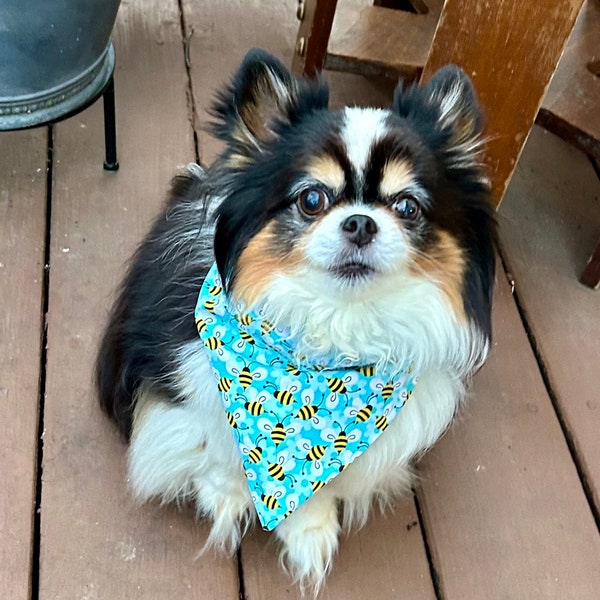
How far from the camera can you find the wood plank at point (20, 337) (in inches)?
55.3

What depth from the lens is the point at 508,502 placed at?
5.10 feet

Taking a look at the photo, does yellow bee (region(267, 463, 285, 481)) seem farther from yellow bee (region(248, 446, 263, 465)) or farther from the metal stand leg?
the metal stand leg

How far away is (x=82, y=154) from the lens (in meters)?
2.03

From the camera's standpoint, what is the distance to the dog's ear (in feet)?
3.87

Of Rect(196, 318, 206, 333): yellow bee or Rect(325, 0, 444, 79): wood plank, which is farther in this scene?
Rect(325, 0, 444, 79): wood plank

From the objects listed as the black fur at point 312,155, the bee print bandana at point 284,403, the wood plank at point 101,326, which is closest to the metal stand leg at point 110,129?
the wood plank at point 101,326

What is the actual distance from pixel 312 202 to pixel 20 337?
2.71 ft

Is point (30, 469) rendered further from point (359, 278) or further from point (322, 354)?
point (359, 278)

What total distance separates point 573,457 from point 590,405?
0.14m

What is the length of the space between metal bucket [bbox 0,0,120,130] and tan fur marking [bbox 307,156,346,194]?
28.0 inches

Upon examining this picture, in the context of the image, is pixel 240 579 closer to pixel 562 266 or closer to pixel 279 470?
pixel 279 470

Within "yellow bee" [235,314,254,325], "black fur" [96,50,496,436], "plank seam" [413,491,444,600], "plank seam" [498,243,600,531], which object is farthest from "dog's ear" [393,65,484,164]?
"plank seam" [413,491,444,600]

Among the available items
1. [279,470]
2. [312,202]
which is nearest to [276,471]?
[279,470]

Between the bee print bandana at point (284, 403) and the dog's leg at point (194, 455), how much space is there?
0.06 metres
